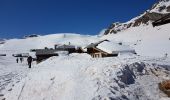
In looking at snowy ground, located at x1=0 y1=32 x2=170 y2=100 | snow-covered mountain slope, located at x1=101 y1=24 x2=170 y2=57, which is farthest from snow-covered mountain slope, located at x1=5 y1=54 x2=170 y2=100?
Result: snow-covered mountain slope, located at x1=101 y1=24 x2=170 y2=57

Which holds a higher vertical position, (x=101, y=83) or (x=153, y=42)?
(x=153, y=42)

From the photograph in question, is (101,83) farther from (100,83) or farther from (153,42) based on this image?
(153,42)

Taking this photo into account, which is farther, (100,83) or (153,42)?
A: (153,42)

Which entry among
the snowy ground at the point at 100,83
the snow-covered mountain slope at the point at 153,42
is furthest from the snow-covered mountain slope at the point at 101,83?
the snow-covered mountain slope at the point at 153,42

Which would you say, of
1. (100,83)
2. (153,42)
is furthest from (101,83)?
(153,42)

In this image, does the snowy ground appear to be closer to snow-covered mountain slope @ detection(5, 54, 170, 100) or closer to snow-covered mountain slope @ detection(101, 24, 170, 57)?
snow-covered mountain slope @ detection(5, 54, 170, 100)

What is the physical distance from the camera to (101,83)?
13.5m

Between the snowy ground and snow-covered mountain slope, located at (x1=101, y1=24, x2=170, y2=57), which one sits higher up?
snow-covered mountain slope, located at (x1=101, y1=24, x2=170, y2=57)

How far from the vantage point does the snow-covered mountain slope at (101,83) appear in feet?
42.7

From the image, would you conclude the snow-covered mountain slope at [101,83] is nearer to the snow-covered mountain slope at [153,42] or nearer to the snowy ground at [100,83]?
the snowy ground at [100,83]

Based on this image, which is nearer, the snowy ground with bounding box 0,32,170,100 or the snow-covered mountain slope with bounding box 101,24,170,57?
the snowy ground with bounding box 0,32,170,100

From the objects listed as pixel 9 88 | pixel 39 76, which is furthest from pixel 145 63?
pixel 9 88

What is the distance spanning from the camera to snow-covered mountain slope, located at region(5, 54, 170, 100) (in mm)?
13000

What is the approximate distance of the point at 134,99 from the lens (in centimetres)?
1277
